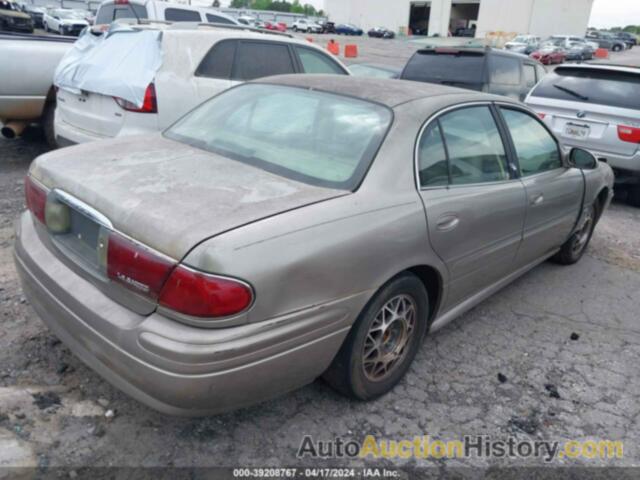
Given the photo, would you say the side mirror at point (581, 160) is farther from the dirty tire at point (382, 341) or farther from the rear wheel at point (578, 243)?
the dirty tire at point (382, 341)

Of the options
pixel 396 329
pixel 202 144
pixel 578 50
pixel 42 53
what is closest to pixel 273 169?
pixel 202 144

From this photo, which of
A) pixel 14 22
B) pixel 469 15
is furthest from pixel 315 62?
pixel 469 15

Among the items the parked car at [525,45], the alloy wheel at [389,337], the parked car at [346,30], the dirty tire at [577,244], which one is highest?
the alloy wheel at [389,337]

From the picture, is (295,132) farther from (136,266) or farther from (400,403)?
(400,403)

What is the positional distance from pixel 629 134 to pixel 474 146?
4.09 m

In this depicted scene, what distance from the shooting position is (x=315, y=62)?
629 cm

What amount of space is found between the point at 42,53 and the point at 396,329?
5.56 metres

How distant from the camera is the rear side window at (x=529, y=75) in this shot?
890cm

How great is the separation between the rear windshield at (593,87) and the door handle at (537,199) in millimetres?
3638

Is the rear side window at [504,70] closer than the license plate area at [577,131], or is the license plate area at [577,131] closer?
the license plate area at [577,131]

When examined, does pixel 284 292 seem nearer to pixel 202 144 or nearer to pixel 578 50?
pixel 202 144

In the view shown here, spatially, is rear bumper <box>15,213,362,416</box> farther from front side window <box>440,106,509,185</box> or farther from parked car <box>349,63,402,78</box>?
parked car <box>349,63,402,78</box>

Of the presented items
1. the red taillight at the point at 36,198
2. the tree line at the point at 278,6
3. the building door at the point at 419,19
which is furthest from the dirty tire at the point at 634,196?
the tree line at the point at 278,6

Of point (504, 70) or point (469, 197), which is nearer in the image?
point (469, 197)
